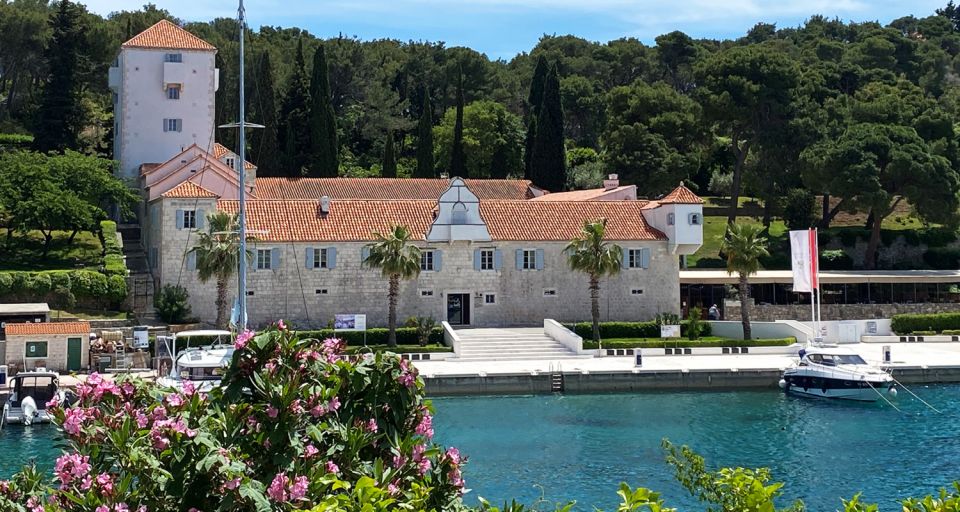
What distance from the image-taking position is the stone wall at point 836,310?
6169cm

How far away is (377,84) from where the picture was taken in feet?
311

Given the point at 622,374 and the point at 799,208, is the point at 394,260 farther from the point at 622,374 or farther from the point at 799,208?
the point at 799,208

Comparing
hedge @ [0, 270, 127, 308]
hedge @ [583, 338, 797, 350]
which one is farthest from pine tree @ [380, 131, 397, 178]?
hedge @ [583, 338, 797, 350]

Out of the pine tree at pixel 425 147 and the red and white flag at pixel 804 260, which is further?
the pine tree at pixel 425 147

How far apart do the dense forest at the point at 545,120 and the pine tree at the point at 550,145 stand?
0.10m

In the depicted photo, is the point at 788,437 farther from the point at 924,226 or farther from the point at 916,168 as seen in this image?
the point at 924,226

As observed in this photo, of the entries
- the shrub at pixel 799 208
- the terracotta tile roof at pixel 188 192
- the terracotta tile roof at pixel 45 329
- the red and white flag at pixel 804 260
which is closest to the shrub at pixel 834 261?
the shrub at pixel 799 208

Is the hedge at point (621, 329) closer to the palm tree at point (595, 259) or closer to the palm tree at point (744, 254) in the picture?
the palm tree at point (595, 259)

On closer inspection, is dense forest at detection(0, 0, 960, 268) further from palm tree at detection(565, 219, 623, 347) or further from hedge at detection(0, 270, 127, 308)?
palm tree at detection(565, 219, 623, 347)

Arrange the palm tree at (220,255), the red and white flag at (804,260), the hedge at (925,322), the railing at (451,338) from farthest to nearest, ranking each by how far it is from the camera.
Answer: the hedge at (925,322), the red and white flag at (804,260), the railing at (451,338), the palm tree at (220,255)

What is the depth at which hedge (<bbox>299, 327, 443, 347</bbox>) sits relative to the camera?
51.9m

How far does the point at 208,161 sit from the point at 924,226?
50.1 m

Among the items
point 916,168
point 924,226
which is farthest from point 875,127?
point 924,226

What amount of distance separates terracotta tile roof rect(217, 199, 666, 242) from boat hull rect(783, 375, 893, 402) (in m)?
14.6
